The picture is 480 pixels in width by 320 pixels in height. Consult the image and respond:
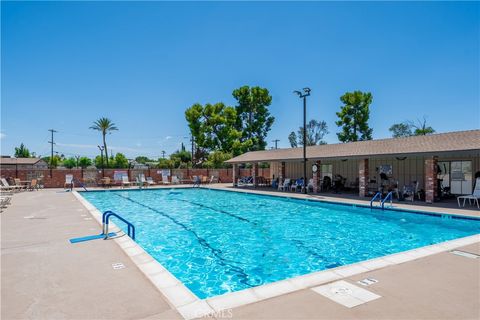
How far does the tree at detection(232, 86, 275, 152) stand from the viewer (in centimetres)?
4188

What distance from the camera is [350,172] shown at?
2080 centimetres

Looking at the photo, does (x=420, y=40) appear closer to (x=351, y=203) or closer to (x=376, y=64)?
(x=376, y=64)

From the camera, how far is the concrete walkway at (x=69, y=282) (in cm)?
313

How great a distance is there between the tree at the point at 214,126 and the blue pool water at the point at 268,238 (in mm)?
26507

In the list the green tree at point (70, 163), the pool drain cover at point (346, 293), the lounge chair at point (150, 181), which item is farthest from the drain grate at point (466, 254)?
the green tree at point (70, 163)

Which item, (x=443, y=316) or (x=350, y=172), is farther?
(x=350, y=172)

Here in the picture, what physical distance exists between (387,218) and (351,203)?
228cm

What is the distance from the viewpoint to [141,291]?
3672mm

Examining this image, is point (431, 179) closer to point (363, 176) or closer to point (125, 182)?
point (363, 176)

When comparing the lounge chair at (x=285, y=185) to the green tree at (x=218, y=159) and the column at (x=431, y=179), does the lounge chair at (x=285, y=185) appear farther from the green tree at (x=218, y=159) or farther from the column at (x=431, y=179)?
the green tree at (x=218, y=159)

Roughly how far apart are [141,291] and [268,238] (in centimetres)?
522

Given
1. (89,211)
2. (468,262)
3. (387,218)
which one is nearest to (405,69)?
(387,218)

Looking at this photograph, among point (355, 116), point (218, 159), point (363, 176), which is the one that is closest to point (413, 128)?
point (355, 116)

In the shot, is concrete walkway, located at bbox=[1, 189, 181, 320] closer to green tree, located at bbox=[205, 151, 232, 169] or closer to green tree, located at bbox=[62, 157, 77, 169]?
green tree, located at bbox=[205, 151, 232, 169]
